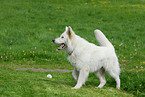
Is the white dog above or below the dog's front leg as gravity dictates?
above

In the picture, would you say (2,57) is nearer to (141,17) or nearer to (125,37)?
(125,37)

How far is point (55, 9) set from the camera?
31859 mm

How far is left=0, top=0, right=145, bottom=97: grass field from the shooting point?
652 cm

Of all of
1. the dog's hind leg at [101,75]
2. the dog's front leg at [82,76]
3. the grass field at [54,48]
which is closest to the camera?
the grass field at [54,48]

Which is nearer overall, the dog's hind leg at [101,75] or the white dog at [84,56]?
the white dog at [84,56]

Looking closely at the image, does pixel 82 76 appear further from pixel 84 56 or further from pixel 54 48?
pixel 54 48

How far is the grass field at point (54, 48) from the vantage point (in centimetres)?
652

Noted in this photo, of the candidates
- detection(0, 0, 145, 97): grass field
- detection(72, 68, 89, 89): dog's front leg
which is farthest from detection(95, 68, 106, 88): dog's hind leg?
detection(72, 68, 89, 89): dog's front leg

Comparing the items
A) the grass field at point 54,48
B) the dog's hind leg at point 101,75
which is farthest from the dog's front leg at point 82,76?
the dog's hind leg at point 101,75

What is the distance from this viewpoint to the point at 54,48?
15.3 meters

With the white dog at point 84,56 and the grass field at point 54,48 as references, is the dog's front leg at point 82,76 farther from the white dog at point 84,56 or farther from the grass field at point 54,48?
the grass field at point 54,48

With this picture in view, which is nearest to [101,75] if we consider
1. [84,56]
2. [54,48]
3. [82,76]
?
[82,76]

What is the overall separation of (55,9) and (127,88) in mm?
25924

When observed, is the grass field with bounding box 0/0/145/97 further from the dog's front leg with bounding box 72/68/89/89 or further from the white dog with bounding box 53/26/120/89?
the white dog with bounding box 53/26/120/89
